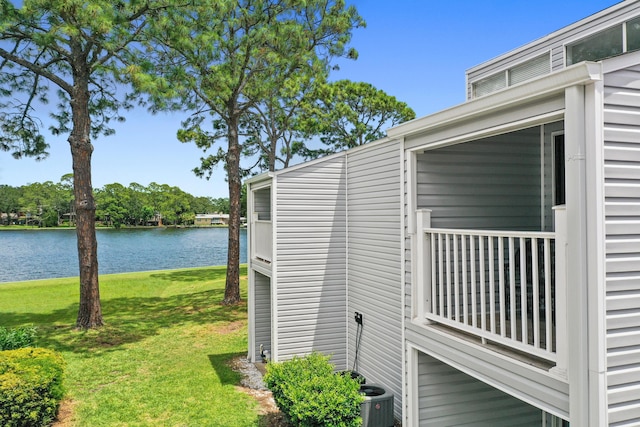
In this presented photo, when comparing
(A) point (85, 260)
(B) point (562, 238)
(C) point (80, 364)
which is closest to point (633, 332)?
(B) point (562, 238)

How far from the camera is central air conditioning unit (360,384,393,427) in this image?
5.89 metres

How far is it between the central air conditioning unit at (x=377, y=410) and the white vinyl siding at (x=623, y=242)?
10.6ft

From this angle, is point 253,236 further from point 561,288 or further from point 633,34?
point 633,34

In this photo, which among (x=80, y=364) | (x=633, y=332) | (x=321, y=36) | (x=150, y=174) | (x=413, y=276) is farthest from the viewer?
(x=150, y=174)

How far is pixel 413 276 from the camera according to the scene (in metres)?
5.38

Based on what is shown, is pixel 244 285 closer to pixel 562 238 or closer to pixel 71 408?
pixel 71 408

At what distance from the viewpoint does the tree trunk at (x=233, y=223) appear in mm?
16781

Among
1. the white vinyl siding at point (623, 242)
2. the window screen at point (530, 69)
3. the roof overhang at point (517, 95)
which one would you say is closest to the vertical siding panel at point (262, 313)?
the roof overhang at point (517, 95)

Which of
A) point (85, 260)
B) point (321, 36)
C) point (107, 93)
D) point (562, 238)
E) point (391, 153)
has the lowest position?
point (85, 260)

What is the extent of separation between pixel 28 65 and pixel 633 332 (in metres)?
15.8

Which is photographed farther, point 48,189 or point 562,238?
point 48,189

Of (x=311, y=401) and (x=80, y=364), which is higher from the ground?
(x=311, y=401)

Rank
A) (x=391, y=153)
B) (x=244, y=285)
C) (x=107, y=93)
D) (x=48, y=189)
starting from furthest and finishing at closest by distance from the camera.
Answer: (x=48, y=189)
(x=244, y=285)
(x=107, y=93)
(x=391, y=153)

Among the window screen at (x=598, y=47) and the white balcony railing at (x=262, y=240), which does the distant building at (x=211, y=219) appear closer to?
the white balcony railing at (x=262, y=240)
